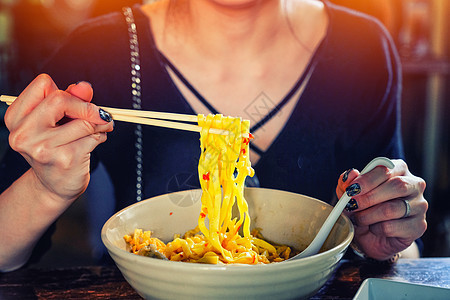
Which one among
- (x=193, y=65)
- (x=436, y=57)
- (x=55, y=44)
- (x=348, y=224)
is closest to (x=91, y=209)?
(x=193, y=65)

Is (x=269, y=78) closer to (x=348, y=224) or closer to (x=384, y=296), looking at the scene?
(x=348, y=224)

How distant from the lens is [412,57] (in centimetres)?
355

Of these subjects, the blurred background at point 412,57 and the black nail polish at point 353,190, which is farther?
the blurred background at point 412,57

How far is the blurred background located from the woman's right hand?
8.46 feet

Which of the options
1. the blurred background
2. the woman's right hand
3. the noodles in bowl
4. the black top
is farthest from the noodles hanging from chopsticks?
the blurred background

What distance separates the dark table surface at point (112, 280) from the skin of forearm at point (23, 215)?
0.32ft

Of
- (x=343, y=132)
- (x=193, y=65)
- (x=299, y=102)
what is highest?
(x=193, y=65)

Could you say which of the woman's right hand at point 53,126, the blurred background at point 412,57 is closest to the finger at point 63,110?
the woman's right hand at point 53,126

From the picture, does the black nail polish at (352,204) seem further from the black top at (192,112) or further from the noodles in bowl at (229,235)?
the black top at (192,112)

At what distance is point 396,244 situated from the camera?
1.07m

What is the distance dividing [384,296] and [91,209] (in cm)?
130

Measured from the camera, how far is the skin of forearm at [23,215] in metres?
1.09

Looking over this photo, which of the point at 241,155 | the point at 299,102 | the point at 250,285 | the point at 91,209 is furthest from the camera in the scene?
the point at 91,209

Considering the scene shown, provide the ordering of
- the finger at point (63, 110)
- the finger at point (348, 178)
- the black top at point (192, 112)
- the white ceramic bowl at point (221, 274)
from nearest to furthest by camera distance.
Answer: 1. the white ceramic bowl at point (221, 274)
2. the finger at point (63, 110)
3. the finger at point (348, 178)
4. the black top at point (192, 112)
